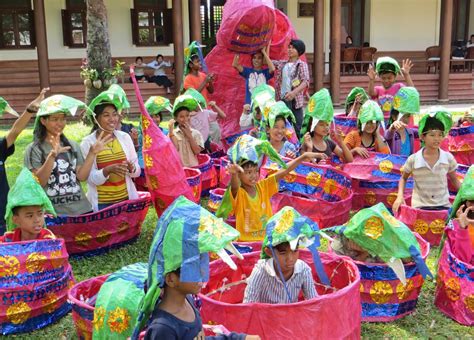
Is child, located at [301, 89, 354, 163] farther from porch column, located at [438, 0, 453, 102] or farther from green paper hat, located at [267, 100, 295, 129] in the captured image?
porch column, located at [438, 0, 453, 102]

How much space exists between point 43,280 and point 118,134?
5.29 ft

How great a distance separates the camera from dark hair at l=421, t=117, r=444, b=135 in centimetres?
468

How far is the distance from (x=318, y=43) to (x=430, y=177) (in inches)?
401

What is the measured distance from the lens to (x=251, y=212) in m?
4.21

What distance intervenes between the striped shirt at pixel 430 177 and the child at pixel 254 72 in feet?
10.8

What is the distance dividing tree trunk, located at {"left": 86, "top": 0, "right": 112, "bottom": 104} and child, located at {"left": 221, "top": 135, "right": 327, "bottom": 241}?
7222mm

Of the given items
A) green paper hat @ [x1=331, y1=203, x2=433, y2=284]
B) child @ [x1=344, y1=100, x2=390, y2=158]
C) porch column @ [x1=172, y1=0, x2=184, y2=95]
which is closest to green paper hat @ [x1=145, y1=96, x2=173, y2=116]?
child @ [x1=344, y1=100, x2=390, y2=158]

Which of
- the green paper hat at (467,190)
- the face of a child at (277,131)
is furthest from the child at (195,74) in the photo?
the green paper hat at (467,190)

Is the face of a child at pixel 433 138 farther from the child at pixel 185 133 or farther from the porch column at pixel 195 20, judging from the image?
the porch column at pixel 195 20

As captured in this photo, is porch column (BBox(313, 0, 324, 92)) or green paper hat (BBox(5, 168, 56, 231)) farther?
porch column (BBox(313, 0, 324, 92))

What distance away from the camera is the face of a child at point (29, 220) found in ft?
12.2

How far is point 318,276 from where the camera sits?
3.56m

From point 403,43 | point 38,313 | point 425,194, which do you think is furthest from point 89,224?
point 403,43

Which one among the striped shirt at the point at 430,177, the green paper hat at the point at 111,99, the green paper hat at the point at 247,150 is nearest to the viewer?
the green paper hat at the point at 247,150
